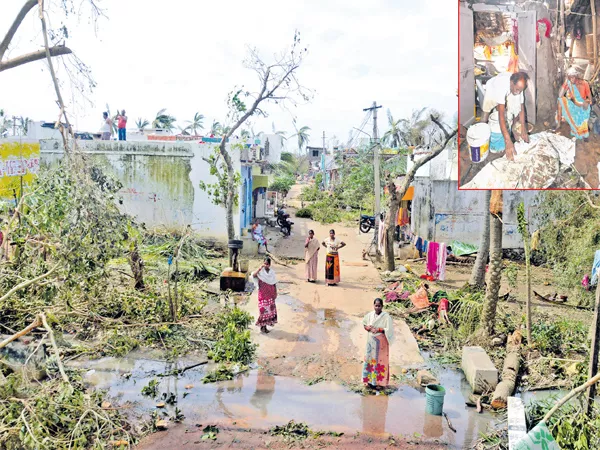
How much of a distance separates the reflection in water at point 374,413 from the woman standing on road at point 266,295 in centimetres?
289

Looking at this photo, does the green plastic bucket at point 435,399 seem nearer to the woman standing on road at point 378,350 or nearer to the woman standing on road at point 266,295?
the woman standing on road at point 378,350

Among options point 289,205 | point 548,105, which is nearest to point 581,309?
point 548,105

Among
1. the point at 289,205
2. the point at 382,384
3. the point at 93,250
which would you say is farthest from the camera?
the point at 289,205

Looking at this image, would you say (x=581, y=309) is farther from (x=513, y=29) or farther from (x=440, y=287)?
(x=513, y=29)

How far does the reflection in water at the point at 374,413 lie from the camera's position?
597 cm

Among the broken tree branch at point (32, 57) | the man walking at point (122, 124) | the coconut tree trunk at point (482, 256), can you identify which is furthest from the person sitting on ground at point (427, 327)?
the man walking at point (122, 124)

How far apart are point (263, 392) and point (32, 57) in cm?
508

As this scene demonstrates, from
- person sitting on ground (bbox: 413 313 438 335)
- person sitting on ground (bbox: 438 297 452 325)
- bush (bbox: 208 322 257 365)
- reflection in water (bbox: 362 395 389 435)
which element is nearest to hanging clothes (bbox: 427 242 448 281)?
person sitting on ground (bbox: 438 297 452 325)

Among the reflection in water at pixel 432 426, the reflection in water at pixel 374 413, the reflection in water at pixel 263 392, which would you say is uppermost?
the reflection in water at pixel 263 392

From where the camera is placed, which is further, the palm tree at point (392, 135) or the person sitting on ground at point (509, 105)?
the palm tree at point (392, 135)

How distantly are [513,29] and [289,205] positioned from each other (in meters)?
29.8

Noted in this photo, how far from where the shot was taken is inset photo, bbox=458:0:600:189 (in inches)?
306

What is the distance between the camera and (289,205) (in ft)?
122

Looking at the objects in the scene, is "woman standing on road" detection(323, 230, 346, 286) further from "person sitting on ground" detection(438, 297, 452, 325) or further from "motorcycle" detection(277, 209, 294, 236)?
"motorcycle" detection(277, 209, 294, 236)
